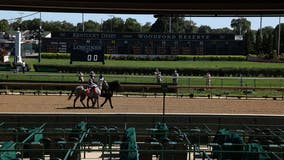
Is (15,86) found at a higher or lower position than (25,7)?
lower

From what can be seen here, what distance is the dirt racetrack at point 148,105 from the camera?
84.1ft

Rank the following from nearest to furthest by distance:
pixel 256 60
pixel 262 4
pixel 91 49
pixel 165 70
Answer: pixel 262 4
pixel 91 49
pixel 165 70
pixel 256 60

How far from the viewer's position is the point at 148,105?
2814 cm

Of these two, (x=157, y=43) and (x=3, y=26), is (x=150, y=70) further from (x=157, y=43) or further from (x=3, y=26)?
(x=3, y=26)

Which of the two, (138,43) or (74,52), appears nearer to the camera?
(74,52)

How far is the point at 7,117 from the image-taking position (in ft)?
60.1

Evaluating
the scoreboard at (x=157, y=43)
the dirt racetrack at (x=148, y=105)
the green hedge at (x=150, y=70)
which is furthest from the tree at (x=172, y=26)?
the dirt racetrack at (x=148, y=105)

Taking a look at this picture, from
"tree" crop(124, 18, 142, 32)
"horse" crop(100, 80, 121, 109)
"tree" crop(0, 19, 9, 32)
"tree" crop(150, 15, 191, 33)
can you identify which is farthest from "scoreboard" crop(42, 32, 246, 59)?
"tree" crop(0, 19, 9, 32)

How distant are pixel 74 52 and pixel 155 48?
179 ft

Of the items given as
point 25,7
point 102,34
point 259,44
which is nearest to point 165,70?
point 102,34

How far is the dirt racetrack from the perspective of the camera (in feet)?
84.1

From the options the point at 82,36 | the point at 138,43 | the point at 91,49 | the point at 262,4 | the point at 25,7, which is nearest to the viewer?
the point at 262,4

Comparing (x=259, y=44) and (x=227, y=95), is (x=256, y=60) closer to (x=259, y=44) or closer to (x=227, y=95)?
(x=259, y=44)

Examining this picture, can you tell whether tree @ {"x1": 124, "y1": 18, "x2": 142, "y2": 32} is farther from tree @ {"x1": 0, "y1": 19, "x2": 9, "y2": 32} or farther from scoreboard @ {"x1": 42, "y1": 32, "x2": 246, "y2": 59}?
scoreboard @ {"x1": 42, "y1": 32, "x2": 246, "y2": 59}
